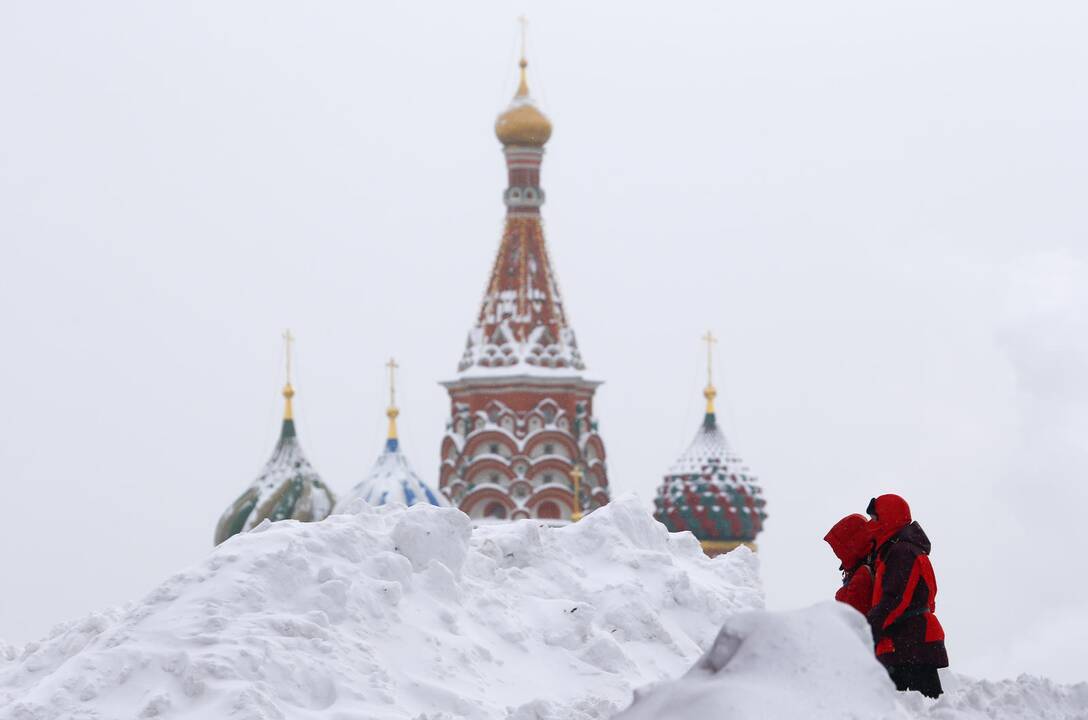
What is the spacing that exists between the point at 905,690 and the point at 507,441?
140ft

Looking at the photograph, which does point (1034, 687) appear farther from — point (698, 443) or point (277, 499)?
point (698, 443)

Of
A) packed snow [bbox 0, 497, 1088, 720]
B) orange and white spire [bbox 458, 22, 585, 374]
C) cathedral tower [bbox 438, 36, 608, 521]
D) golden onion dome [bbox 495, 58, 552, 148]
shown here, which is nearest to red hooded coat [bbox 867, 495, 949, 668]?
packed snow [bbox 0, 497, 1088, 720]

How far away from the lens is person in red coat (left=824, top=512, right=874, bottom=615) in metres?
8.21

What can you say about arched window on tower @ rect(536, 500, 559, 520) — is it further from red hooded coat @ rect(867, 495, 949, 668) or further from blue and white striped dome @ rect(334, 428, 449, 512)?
red hooded coat @ rect(867, 495, 949, 668)

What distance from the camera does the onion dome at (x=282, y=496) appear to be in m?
49.4

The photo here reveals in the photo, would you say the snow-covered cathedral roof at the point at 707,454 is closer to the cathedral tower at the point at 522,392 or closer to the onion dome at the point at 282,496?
the cathedral tower at the point at 522,392

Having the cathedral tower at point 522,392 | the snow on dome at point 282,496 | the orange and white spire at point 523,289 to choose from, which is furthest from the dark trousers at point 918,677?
the orange and white spire at point 523,289

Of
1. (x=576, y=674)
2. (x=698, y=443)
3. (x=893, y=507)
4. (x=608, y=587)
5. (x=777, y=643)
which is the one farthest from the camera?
(x=698, y=443)

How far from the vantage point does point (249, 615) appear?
9008mm

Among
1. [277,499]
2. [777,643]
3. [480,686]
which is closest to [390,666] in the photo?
[480,686]

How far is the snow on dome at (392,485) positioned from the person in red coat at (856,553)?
38.6 metres

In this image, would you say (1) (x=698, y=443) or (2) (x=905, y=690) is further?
(1) (x=698, y=443)

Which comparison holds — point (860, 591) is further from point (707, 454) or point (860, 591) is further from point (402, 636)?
point (707, 454)

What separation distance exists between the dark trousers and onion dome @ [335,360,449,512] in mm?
38360
